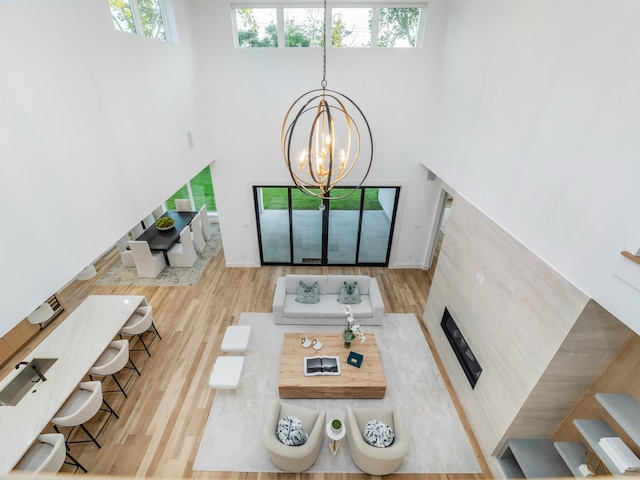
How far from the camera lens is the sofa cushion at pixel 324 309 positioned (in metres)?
6.02

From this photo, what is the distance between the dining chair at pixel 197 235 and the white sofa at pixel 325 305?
3195 millimetres

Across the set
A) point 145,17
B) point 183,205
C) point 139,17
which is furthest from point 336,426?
point 183,205

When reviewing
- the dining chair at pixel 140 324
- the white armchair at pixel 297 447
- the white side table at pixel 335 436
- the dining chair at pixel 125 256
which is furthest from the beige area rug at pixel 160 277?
the white side table at pixel 335 436

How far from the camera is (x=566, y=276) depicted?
284cm

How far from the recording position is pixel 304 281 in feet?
21.1

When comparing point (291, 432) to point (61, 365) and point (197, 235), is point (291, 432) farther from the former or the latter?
point (197, 235)

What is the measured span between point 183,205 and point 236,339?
5.13 meters

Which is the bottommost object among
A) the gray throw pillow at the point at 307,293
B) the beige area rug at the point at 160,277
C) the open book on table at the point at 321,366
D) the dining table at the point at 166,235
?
the beige area rug at the point at 160,277

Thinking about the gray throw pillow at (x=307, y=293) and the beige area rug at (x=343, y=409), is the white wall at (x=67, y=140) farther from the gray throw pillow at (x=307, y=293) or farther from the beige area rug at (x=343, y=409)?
the gray throw pillow at (x=307, y=293)

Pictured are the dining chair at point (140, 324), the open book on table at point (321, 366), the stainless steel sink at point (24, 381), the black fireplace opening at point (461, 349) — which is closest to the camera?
the stainless steel sink at point (24, 381)

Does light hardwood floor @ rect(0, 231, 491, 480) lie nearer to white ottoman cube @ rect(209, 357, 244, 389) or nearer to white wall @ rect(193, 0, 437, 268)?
white ottoman cube @ rect(209, 357, 244, 389)

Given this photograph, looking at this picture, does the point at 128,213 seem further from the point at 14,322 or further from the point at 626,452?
the point at 626,452

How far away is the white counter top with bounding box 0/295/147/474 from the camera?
336 cm

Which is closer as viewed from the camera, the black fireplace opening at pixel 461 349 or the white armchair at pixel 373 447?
the white armchair at pixel 373 447
